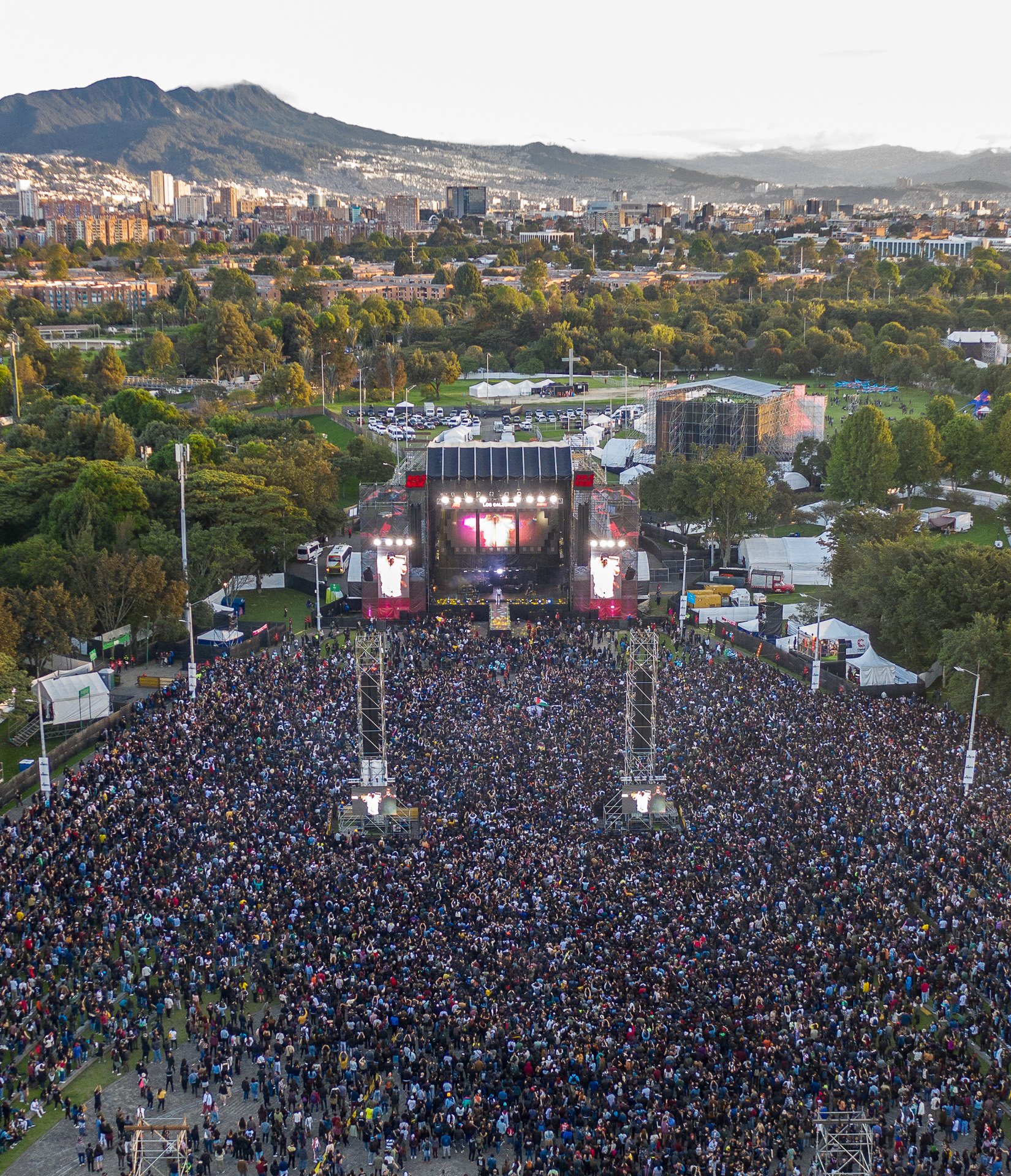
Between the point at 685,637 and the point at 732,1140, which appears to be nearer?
the point at 732,1140

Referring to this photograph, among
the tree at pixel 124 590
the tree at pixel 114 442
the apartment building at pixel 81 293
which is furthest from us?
the apartment building at pixel 81 293

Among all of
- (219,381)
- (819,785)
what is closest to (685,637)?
(819,785)

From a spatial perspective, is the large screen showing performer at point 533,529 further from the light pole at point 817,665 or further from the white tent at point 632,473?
the white tent at point 632,473

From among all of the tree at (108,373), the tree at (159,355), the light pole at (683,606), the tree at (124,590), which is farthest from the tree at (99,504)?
the tree at (159,355)

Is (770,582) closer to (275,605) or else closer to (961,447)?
(275,605)

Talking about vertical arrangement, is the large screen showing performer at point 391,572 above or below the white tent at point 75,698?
above

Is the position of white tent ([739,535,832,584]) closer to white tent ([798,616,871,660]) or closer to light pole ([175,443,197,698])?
white tent ([798,616,871,660])

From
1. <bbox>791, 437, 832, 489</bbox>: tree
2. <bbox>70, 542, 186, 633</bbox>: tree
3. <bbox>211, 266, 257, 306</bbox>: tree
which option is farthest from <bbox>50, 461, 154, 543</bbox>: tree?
<bbox>211, 266, 257, 306</bbox>: tree

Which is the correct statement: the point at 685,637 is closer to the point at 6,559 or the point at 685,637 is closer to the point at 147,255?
the point at 6,559
